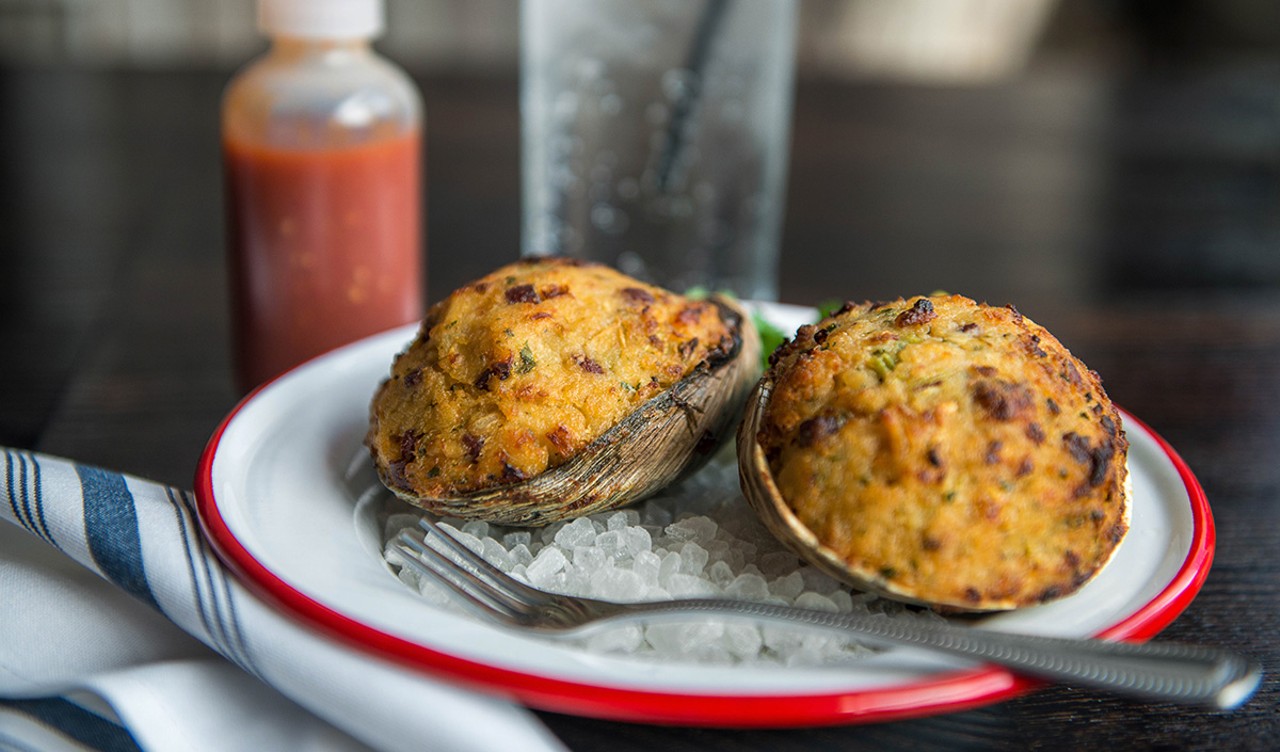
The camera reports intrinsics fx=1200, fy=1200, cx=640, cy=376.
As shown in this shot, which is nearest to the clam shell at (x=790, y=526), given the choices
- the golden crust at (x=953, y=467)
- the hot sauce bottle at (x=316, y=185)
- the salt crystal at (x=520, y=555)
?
the golden crust at (x=953, y=467)

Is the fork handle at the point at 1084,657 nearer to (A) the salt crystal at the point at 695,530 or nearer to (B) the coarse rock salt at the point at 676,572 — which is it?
(B) the coarse rock salt at the point at 676,572

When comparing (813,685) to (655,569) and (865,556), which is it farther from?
(655,569)

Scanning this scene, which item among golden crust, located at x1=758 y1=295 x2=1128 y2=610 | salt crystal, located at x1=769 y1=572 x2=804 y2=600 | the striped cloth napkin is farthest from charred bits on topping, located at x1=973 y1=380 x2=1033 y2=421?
the striped cloth napkin

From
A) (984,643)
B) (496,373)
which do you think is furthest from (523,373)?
(984,643)

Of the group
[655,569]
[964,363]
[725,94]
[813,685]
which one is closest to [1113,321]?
[725,94]

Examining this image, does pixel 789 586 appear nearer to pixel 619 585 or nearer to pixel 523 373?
pixel 619 585

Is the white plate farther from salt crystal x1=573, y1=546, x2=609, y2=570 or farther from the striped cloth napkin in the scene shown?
salt crystal x1=573, y1=546, x2=609, y2=570
